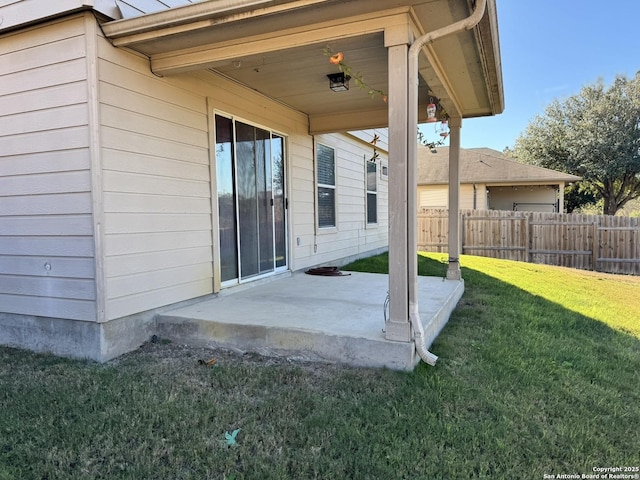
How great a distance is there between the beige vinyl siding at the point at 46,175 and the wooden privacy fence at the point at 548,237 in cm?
954

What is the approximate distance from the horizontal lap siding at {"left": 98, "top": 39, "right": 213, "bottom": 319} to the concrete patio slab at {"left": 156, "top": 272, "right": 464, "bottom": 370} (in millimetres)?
368

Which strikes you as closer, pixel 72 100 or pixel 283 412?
pixel 283 412

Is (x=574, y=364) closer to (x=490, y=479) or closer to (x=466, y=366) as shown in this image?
(x=466, y=366)

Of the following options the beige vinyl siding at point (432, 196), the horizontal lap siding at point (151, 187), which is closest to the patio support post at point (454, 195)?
the horizontal lap siding at point (151, 187)

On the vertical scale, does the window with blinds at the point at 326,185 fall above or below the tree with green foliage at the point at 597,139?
below

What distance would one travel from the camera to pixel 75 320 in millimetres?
3244

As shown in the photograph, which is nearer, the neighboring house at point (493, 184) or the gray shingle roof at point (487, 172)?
the gray shingle roof at point (487, 172)

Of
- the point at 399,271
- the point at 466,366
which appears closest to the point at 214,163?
the point at 399,271

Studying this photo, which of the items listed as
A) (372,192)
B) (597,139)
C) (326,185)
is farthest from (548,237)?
(597,139)

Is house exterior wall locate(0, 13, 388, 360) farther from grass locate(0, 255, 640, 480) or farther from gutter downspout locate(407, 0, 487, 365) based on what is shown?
gutter downspout locate(407, 0, 487, 365)

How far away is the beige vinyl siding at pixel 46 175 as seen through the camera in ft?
10.2

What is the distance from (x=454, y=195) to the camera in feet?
17.5

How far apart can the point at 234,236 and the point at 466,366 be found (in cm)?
276

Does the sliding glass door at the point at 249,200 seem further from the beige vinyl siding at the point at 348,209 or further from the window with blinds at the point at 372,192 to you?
the window with blinds at the point at 372,192
